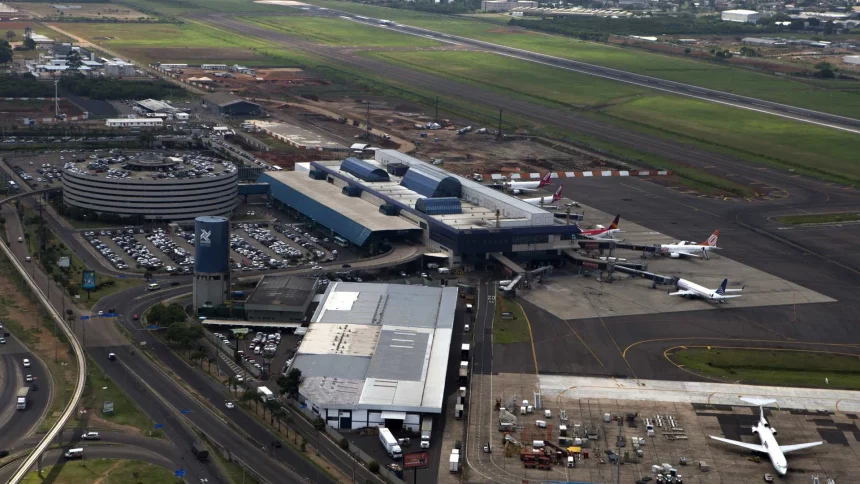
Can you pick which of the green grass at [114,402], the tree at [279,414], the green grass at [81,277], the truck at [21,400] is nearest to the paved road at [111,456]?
the green grass at [114,402]

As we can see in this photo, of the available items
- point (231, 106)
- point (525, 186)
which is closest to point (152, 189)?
point (525, 186)

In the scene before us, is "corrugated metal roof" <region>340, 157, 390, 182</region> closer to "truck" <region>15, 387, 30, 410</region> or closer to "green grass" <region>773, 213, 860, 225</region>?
"green grass" <region>773, 213, 860, 225</region>

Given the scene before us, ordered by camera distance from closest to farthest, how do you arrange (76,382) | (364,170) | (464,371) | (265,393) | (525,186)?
(265,393) < (76,382) < (464,371) < (364,170) < (525,186)

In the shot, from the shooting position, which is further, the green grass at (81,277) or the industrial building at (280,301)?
the green grass at (81,277)

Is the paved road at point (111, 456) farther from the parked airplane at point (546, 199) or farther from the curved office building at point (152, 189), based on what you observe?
the parked airplane at point (546, 199)

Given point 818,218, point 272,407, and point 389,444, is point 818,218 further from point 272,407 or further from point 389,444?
point 272,407

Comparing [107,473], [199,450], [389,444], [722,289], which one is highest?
[722,289]

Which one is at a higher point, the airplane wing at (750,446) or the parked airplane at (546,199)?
the parked airplane at (546,199)
